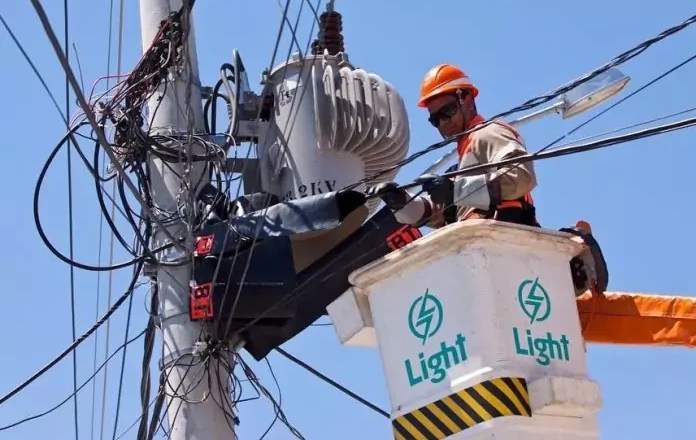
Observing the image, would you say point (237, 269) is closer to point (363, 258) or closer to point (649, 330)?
point (363, 258)

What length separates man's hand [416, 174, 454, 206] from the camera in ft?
18.9

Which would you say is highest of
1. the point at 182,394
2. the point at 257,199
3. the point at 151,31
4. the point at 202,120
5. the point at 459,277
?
the point at 151,31

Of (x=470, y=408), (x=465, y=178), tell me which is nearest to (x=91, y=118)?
(x=465, y=178)

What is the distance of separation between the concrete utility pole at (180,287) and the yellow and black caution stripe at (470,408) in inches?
90.7

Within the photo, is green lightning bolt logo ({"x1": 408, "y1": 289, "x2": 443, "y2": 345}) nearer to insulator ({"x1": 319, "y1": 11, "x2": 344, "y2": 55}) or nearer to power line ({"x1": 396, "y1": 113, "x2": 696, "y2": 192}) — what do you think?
power line ({"x1": 396, "y1": 113, "x2": 696, "y2": 192})

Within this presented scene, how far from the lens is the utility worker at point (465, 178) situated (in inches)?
222

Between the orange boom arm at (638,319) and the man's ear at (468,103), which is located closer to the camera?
the orange boom arm at (638,319)

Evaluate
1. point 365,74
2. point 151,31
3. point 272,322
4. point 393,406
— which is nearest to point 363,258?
point 272,322

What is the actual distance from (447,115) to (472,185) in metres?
0.65

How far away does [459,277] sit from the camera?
4.89 meters

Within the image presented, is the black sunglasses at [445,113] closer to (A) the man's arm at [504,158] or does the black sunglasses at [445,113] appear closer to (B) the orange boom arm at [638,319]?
(A) the man's arm at [504,158]

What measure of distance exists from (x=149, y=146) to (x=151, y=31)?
76cm

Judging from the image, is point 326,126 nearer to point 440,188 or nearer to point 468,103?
point 468,103

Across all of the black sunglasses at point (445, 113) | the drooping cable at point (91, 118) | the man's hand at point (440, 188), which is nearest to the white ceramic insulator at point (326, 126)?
the drooping cable at point (91, 118)
